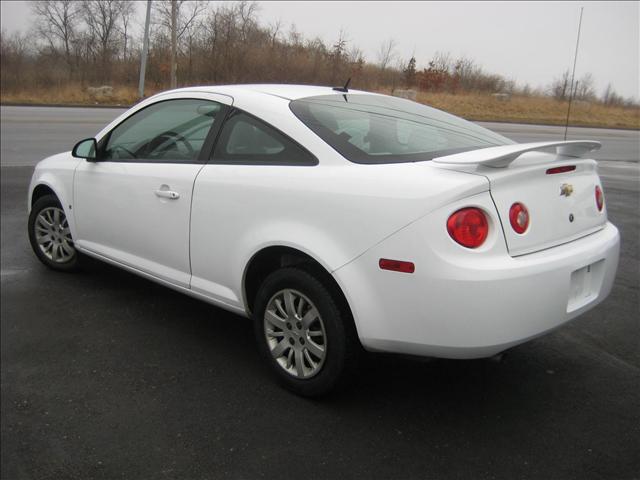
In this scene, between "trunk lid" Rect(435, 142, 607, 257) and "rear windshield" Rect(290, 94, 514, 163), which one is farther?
"rear windshield" Rect(290, 94, 514, 163)

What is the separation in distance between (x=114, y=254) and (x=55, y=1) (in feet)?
186

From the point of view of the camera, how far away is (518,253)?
2527 mm

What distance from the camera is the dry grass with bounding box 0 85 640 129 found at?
32.5 m

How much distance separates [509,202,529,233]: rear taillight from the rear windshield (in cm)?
50

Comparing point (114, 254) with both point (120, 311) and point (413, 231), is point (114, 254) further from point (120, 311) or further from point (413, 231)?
point (413, 231)

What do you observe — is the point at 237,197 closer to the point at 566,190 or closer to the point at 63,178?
the point at 566,190

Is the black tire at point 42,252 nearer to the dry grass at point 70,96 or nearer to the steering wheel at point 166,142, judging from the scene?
the steering wheel at point 166,142

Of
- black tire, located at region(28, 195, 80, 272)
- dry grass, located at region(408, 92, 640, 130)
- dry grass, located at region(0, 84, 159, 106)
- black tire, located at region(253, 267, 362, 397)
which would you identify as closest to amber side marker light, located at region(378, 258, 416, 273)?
black tire, located at region(253, 267, 362, 397)

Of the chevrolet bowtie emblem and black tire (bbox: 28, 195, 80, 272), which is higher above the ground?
the chevrolet bowtie emblem

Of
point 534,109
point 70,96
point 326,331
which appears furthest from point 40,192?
point 534,109

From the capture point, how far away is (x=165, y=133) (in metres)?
3.81

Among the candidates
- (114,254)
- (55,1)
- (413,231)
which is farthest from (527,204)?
(55,1)

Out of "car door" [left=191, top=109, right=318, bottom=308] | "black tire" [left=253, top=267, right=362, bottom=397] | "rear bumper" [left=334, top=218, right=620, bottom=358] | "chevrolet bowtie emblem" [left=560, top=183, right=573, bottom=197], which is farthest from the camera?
"car door" [left=191, top=109, right=318, bottom=308]

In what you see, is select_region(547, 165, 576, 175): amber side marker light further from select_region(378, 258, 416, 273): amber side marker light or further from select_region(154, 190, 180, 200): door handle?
select_region(154, 190, 180, 200): door handle
